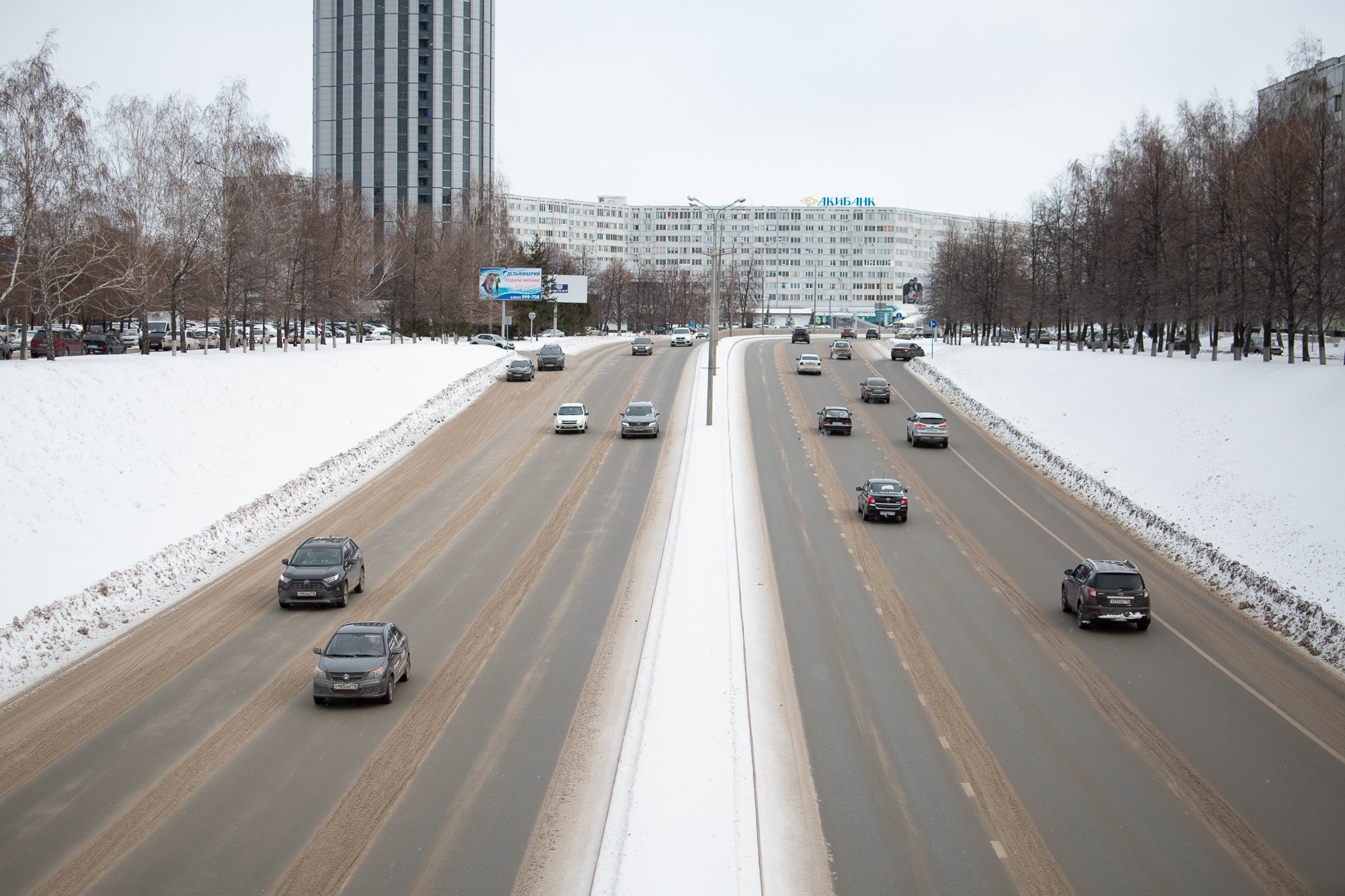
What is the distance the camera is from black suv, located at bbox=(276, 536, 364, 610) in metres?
24.7

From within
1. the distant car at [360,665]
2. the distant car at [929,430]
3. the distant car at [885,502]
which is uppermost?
the distant car at [929,430]

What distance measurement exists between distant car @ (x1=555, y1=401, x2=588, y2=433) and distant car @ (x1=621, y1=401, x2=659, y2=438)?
2.19 metres

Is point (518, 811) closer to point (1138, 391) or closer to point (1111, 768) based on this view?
point (1111, 768)

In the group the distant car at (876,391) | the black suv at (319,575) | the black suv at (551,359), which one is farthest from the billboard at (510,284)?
the black suv at (319,575)

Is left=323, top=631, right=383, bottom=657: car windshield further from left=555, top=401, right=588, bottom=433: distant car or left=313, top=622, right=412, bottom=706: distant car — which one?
left=555, top=401, right=588, bottom=433: distant car

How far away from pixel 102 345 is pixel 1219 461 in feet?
184

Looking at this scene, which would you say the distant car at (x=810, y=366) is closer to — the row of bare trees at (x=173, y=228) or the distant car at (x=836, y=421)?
the distant car at (x=836, y=421)

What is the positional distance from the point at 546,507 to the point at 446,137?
132291mm

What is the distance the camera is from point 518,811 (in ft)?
49.6

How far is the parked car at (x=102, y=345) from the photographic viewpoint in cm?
5788

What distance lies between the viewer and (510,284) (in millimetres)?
93500

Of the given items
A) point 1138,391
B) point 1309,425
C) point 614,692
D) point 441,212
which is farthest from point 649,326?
point 614,692

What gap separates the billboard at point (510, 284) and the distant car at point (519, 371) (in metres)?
27.4

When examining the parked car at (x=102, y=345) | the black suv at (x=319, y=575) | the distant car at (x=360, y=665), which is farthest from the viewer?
the parked car at (x=102, y=345)
